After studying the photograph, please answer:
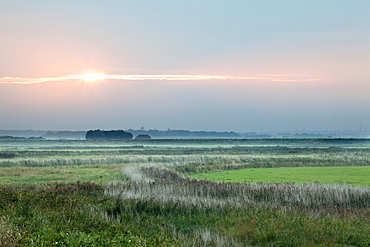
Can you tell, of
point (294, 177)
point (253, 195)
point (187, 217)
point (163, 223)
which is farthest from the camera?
point (294, 177)

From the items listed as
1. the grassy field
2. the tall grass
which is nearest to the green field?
the tall grass

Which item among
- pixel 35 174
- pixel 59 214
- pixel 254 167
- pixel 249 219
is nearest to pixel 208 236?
pixel 249 219

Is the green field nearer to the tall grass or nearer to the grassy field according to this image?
the tall grass

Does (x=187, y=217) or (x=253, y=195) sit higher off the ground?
(x=253, y=195)

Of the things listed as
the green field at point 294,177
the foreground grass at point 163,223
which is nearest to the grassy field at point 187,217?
the foreground grass at point 163,223

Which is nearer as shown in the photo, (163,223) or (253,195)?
(163,223)

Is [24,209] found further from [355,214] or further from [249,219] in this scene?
[355,214]

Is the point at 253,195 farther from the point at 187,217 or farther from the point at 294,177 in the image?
the point at 294,177

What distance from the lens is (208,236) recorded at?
1188 cm

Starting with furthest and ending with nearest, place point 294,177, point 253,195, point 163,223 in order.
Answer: point 294,177
point 253,195
point 163,223

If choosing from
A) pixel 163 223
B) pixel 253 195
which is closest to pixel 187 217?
pixel 163 223

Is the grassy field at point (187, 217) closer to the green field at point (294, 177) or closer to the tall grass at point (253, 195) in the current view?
the tall grass at point (253, 195)

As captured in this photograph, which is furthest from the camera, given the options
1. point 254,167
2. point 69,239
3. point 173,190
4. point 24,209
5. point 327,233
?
point 254,167

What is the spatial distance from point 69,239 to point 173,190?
10994 mm
